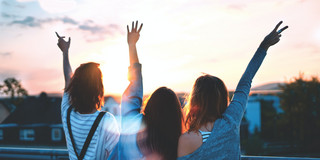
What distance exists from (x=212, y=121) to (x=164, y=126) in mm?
354

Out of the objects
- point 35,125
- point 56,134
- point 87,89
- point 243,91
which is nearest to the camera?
point 243,91

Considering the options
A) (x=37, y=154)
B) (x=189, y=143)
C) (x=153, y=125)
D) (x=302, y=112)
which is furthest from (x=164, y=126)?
(x=302, y=112)

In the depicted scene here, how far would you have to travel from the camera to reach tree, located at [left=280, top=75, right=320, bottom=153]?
120ft

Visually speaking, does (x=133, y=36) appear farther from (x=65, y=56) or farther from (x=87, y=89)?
(x=65, y=56)

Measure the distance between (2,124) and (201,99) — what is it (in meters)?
39.7

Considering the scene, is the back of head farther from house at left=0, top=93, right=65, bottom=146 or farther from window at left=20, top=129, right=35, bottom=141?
window at left=20, top=129, right=35, bottom=141

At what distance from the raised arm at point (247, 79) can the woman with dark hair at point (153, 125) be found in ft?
1.36

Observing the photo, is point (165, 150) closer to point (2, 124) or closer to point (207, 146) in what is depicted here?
point (207, 146)

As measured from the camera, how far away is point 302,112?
37.1m

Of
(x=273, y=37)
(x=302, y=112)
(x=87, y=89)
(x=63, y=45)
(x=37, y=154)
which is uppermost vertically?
(x=63, y=45)

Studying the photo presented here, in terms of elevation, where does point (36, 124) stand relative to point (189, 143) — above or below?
below

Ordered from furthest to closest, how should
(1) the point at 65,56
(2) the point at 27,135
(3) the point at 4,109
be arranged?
(3) the point at 4,109 → (2) the point at 27,135 → (1) the point at 65,56

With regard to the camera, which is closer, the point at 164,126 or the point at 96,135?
the point at 164,126

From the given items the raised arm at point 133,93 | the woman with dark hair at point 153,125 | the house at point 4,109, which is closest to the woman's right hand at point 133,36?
the raised arm at point 133,93
